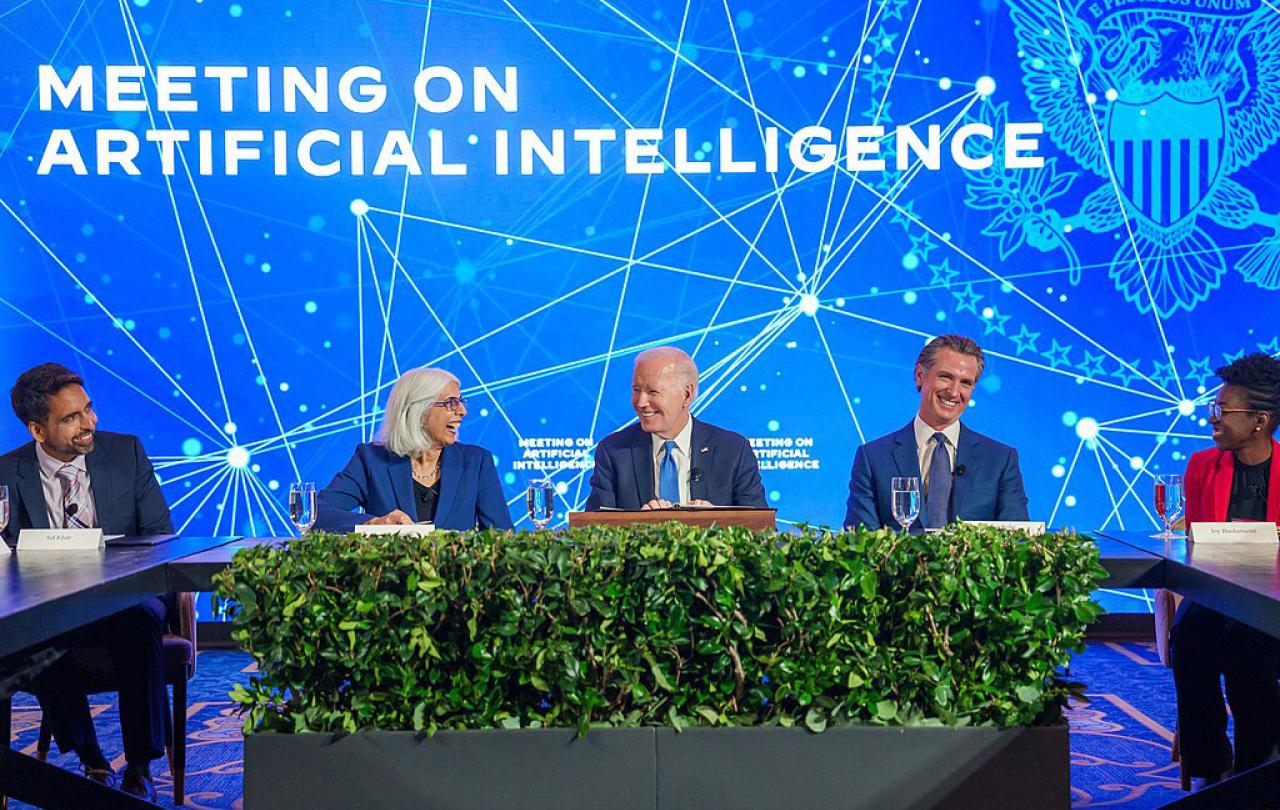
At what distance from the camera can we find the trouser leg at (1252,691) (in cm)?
→ 364

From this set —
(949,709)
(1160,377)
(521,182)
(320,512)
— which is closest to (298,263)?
(521,182)

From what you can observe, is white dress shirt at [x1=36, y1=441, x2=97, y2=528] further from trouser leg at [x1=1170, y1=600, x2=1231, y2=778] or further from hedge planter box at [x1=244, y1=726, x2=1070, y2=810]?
trouser leg at [x1=1170, y1=600, x2=1231, y2=778]

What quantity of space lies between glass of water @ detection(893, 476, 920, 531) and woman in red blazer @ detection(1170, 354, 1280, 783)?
89 cm

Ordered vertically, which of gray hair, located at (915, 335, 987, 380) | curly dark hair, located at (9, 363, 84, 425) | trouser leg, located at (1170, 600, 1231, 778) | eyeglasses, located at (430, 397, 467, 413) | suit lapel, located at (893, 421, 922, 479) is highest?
gray hair, located at (915, 335, 987, 380)

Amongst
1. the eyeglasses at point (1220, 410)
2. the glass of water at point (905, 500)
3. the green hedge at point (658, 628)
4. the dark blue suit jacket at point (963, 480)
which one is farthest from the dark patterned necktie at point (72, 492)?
the eyeglasses at point (1220, 410)

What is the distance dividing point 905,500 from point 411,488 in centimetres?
178

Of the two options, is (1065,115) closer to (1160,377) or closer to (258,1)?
(1160,377)

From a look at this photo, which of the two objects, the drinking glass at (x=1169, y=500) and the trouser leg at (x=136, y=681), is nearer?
the drinking glass at (x=1169, y=500)

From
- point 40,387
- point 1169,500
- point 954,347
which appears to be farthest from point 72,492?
point 1169,500

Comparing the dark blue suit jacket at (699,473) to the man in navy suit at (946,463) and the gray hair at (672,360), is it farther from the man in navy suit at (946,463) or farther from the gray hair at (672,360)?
the man in navy suit at (946,463)

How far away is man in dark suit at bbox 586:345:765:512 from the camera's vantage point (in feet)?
16.0

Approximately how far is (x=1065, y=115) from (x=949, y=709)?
4.43 metres

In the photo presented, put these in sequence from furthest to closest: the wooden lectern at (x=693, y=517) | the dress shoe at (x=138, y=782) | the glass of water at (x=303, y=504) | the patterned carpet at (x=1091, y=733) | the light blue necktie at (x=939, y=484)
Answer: the light blue necktie at (x=939, y=484) → the patterned carpet at (x=1091, y=733) → the dress shoe at (x=138, y=782) → the glass of water at (x=303, y=504) → the wooden lectern at (x=693, y=517)

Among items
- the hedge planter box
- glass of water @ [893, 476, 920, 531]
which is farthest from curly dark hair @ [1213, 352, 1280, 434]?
the hedge planter box
